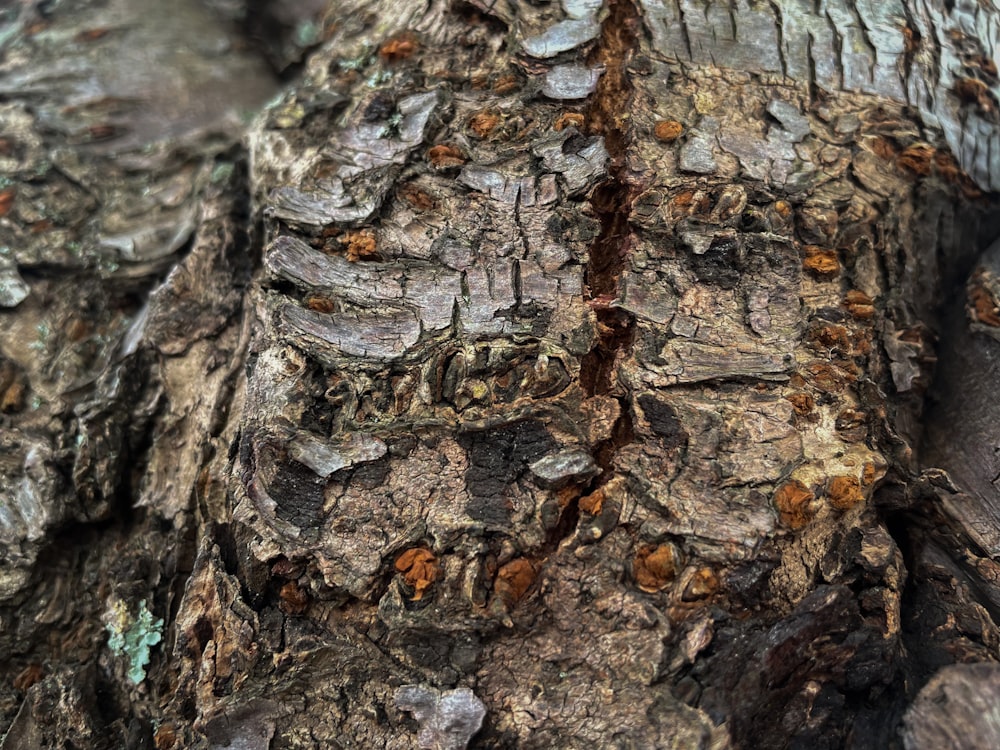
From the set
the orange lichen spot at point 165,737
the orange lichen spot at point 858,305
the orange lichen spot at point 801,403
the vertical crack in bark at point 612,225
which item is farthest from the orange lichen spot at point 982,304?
the orange lichen spot at point 165,737

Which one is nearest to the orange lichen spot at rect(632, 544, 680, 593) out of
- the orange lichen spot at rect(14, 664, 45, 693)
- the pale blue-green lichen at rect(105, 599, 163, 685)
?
the pale blue-green lichen at rect(105, 599, 163, 685)

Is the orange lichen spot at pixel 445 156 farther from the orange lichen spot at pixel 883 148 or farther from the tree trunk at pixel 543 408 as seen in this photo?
the orange lichen spot at pixel 883 148

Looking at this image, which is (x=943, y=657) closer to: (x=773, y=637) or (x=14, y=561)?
(x=773, y=637)

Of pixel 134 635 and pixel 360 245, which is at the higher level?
pixel 360 245

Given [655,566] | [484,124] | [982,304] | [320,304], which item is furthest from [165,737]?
[982,304]

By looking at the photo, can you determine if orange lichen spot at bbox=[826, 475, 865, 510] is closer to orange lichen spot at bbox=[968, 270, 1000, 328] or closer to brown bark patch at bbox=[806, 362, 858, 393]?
brown bark patch at bbox=[806, 362, 858, 393]

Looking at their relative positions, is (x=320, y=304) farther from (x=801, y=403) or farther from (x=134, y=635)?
(x=801, y=403)
